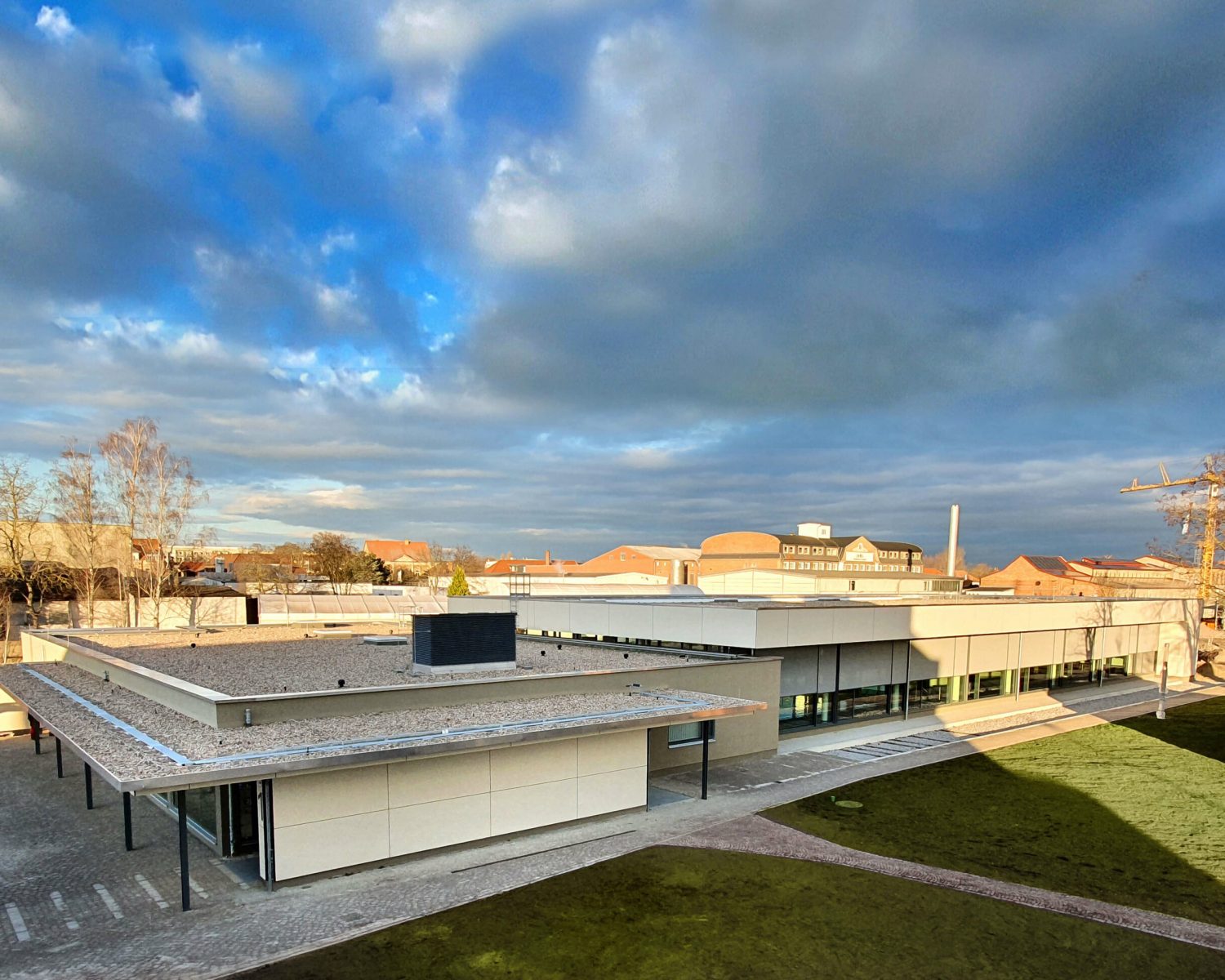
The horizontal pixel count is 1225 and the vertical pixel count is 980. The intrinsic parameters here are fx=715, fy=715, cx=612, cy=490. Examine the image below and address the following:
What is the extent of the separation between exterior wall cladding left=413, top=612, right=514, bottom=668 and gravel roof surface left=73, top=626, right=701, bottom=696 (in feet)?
1.72

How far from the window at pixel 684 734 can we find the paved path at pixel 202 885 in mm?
1085

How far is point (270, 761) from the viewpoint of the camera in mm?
11102

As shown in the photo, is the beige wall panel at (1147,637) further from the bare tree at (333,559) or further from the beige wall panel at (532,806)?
the bare tree at (333,559)

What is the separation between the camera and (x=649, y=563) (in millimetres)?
83000

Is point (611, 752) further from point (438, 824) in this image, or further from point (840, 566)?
point (840, 566)

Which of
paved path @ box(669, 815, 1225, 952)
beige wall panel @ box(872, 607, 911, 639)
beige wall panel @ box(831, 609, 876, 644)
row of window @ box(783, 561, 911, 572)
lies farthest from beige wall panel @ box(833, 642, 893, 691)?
row of window @ box(783, 561, 911, 572)

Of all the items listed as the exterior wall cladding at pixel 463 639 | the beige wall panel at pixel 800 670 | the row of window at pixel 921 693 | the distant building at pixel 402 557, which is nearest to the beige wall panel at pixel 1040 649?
the row of window at pixel 921 693

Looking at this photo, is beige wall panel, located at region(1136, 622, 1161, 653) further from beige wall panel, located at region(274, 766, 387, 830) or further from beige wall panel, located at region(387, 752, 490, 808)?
beige wall panel, located at region(274, 766, 387, 830)

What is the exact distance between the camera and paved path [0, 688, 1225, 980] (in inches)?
399

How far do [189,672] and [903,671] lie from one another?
24770mm

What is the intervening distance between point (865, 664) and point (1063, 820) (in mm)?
10026

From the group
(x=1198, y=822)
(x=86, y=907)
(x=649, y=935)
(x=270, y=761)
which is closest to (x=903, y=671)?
(x=1198, y=822)

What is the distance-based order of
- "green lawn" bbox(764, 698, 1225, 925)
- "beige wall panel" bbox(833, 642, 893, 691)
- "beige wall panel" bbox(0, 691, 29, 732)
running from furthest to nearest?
"beige wall panel" bbox(833, 642, 893, 691) < "beige wall panel" bbox(0, 691, 29, 732) < "green lawn" bbox(764, 698, 1225, 925)

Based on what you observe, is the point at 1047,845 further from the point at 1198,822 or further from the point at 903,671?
the point at 903,671
